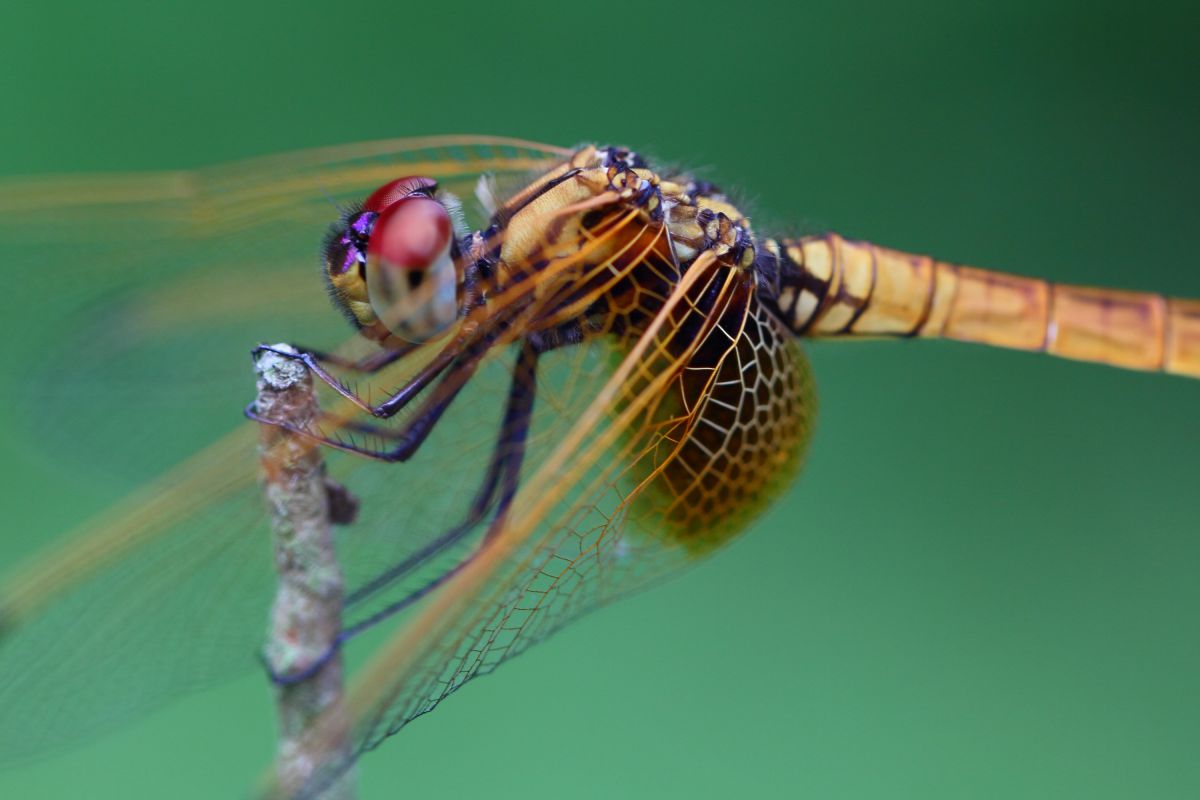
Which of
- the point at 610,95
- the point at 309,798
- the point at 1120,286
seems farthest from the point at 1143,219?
the point at 309,798

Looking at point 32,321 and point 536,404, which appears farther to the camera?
point 32,321

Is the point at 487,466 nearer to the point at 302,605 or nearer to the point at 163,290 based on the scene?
the point at 302,605

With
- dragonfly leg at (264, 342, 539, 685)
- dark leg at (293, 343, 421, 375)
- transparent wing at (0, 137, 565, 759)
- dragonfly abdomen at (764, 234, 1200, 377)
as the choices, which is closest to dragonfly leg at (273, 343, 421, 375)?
dark leg at (293, 343, 421, 375)

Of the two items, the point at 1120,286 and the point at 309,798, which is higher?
the point at 1120,286

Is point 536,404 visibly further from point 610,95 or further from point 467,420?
point 610,95

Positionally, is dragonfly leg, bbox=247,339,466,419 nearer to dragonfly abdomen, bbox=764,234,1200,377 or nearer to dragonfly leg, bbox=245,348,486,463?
dragonfly leg, bbox=245,348,486,463

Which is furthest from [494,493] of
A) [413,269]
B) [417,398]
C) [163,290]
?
[163,290]
